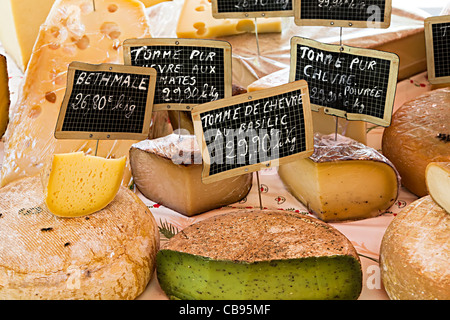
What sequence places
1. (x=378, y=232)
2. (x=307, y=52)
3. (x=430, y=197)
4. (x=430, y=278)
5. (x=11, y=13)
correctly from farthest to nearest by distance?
(x=11, y=13)
(x=307, y=52)
(x=378, y=232)
(x=430, y=197)
(x=430, y=278)

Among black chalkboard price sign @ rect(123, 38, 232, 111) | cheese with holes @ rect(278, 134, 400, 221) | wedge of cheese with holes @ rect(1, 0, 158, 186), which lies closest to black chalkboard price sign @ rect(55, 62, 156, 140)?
black chalkboard price sign @ rect(123, 38, 232, 111)

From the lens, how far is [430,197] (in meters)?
1.51

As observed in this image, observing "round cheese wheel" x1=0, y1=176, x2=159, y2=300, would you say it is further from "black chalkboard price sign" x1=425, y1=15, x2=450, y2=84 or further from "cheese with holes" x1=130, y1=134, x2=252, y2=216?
"black chalkboard price sign" x1=425, y1=15, x2=450, y2=84

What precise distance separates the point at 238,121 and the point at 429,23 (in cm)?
81

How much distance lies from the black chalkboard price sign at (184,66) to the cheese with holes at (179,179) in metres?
0.14

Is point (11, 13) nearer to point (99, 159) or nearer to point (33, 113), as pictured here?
point (33, 113)

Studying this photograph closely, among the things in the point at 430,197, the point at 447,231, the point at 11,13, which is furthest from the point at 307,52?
the point at 11,13

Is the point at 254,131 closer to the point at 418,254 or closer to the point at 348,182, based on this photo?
the point at 348,182

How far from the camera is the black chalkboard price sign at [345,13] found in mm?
1828

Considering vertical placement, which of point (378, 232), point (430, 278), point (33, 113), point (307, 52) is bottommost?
point (378, 232)

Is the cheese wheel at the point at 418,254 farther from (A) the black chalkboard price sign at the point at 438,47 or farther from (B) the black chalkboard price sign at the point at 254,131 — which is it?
(A) the black chalkboard price sign at the point at 438,47

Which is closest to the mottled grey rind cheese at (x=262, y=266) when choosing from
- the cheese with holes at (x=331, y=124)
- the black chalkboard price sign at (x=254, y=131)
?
the black chalkboard price sign at (x=254, y=131)

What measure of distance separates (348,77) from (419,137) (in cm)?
30
